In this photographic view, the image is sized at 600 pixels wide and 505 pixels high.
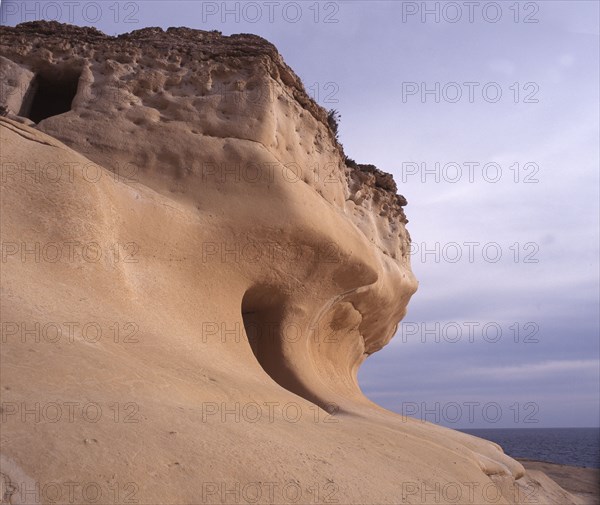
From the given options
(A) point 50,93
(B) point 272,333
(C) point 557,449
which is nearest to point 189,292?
(B) point 272,333


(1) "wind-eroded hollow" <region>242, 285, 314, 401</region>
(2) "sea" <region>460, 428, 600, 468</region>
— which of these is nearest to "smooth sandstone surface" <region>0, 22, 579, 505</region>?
(1) "wind-eroded hollow" <region>242, 285, 314, 401</region>

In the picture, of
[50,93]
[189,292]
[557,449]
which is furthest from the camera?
[557,449]

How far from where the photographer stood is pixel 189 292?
538cm

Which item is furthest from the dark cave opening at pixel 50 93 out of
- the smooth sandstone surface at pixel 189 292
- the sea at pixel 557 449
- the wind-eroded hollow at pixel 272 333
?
the sea at pixel 557 449

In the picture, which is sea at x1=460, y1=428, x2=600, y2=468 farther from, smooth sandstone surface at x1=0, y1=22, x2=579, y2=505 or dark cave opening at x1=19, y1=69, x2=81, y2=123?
dark cave opening at x1=19, y1=69, x2=81, y2=123

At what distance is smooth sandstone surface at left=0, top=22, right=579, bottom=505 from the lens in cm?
279

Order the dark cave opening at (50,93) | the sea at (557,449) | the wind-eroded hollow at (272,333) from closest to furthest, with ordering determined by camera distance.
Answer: the wind-eroded hollow at (272,333)
the dark cave opening at (50,93)
the sea at (557,449)

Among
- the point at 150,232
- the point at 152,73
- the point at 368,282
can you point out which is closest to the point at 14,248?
the point at 150,232

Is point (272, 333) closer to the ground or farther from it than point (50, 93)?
closer to the ground

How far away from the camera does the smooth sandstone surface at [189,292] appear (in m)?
2.79

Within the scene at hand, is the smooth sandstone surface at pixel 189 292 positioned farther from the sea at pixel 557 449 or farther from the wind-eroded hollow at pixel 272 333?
the sea at pixel 557 449

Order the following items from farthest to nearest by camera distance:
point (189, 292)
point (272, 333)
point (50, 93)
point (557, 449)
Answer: point (557, 449) < point (50, 93) < point (272, 333) < point (189, 292)

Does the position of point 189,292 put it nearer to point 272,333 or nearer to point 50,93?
point 272,333

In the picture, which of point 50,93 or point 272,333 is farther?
point 50,93
